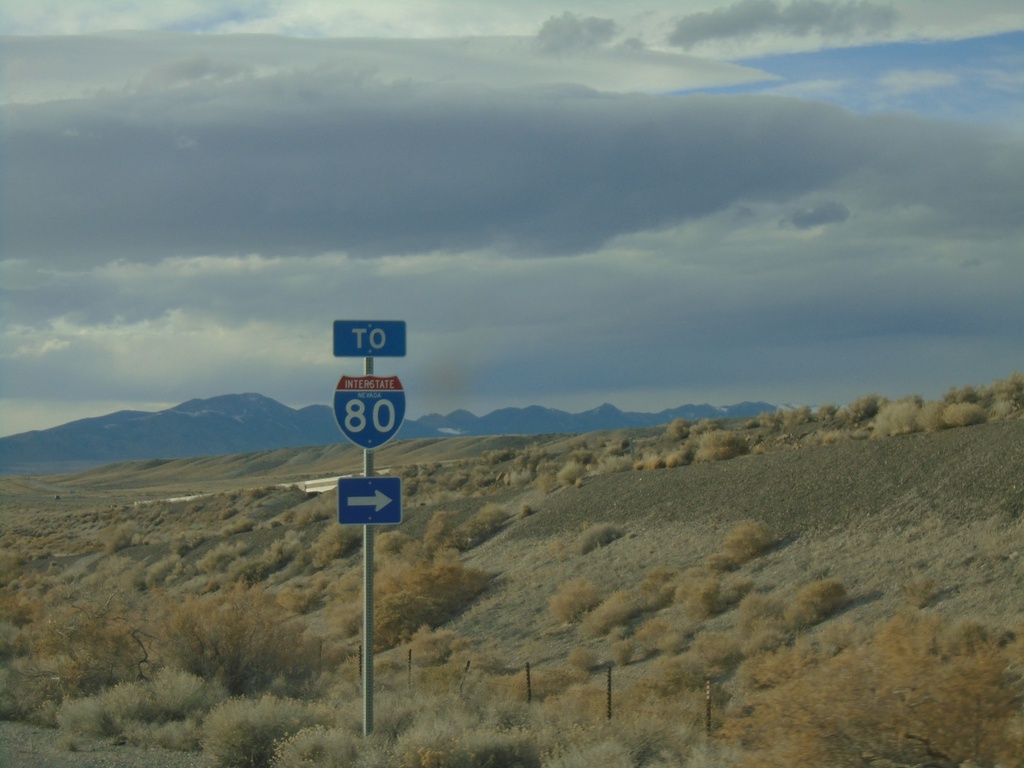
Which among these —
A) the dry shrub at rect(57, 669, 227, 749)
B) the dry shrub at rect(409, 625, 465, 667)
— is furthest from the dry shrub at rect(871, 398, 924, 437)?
the dry shrub at rect(57, 669, 227, 749)

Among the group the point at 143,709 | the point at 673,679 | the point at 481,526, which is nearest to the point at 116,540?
the point at 481,526

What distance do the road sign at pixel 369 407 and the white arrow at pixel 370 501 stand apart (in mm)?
549

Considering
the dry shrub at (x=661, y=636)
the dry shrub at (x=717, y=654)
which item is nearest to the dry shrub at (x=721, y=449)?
the dry shrub at (x=661, y=636)

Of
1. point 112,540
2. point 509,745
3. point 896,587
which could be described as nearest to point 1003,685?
point 509,745

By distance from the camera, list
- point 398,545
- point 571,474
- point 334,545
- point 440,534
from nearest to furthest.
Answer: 1. point 440,534
2. point 398,545
3. point 571,474
4. point 334,545

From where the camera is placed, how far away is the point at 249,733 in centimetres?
1364

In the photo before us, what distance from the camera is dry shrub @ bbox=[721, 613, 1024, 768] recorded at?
9.16 metres

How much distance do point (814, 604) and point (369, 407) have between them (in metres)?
14.1

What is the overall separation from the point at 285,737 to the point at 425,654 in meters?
16.1

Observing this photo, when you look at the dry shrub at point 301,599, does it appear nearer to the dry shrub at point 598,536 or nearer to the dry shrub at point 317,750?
the dry shrub at point 598,536

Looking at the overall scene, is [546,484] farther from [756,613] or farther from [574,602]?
[756,613]

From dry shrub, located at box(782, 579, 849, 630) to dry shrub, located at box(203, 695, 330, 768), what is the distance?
12257 mm

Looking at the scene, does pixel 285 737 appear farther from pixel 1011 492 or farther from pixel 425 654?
pixel 1011 492

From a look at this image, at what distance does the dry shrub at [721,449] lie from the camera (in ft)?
140
